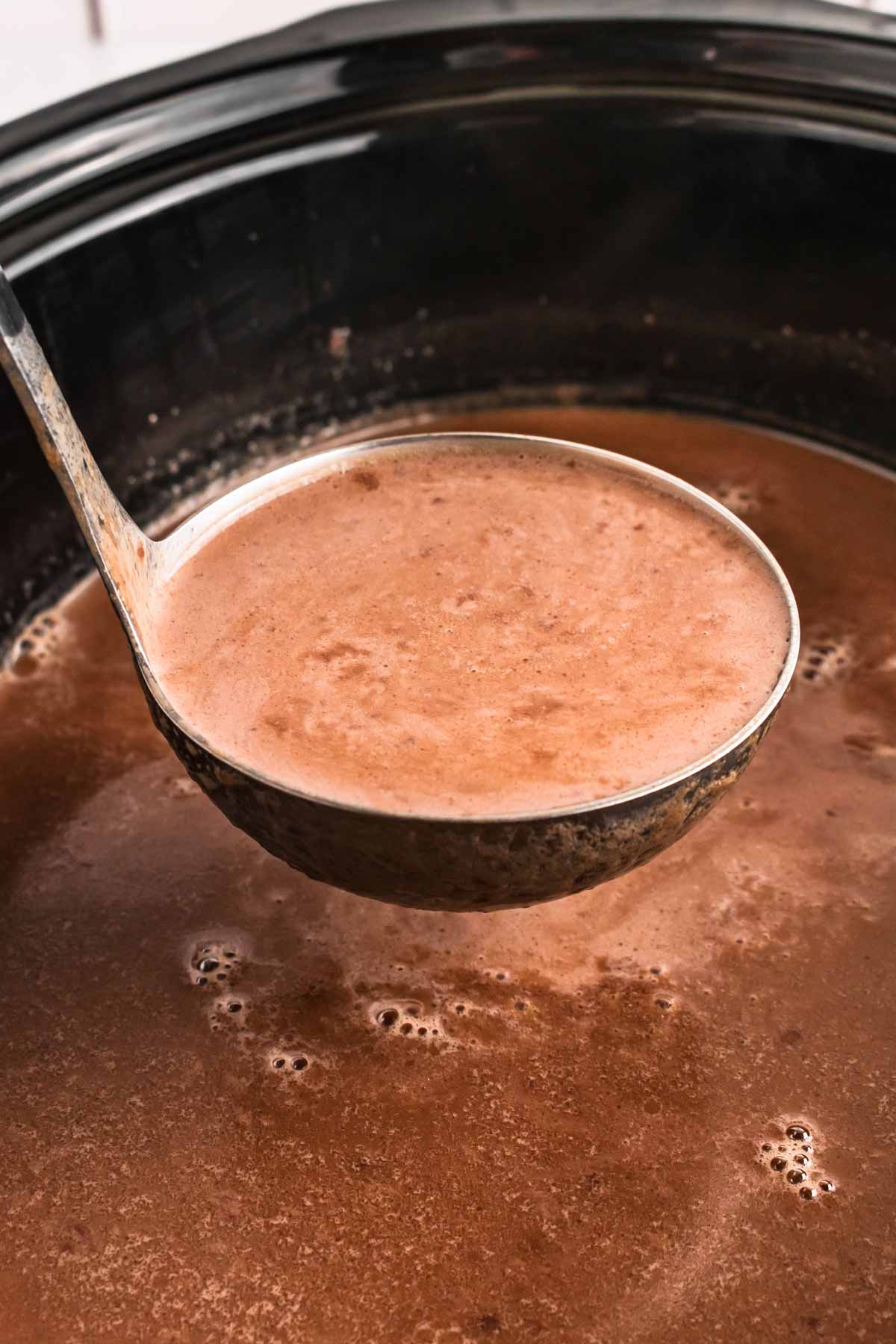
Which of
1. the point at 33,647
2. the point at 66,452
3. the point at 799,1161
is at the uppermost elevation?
the point at 66,452

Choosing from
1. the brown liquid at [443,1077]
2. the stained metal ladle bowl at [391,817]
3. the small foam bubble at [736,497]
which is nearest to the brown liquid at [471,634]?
the stained metal ladle bowl at [391,817]

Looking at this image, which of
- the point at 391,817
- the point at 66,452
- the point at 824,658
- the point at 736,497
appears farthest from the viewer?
the point at 736,497

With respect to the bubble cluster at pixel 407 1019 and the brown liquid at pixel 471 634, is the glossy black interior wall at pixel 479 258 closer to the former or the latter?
the brown liquid at pixel 471 634

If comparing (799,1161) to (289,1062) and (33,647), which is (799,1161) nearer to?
(289,1062)

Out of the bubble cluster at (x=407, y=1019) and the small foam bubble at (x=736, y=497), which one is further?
the small foam bubble at (x=736, y=497)

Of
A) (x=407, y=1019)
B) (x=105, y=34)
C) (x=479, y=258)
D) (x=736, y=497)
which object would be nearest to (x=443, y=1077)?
(x=407, y=1019)

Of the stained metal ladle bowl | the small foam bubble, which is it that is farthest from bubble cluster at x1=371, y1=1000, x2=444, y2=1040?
Answer: the small foam bubble

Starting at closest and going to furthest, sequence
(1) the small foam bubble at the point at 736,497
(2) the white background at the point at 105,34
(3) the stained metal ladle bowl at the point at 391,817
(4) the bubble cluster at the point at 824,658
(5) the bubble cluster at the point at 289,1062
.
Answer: (3) the stained metal ladle bowl at the point at 391,817 < (5) the bubble cluster at the point at 289,1062 < (4) the bubble cluster at the point at 824,658 < (1) the small foam bubble at the point at 736,497 < (2) the white background at the point at 105,34
